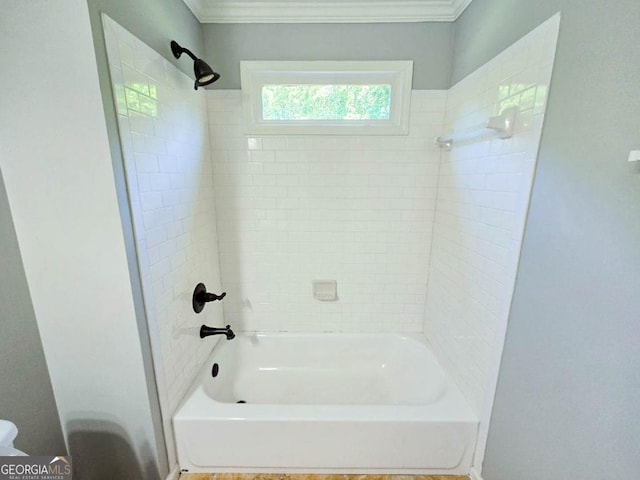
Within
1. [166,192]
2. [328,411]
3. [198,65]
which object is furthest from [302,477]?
[198,65]

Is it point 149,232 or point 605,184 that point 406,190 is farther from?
point 149,232

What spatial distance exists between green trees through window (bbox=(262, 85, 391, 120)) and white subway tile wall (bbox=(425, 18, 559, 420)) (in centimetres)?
44

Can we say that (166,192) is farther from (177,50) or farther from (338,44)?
(338,44)

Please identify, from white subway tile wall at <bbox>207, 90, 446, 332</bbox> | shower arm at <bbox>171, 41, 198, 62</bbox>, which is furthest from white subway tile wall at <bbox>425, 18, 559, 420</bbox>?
shower arm at <bbox>171, 41, 198, 62</bbox>

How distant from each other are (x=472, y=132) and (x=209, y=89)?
1.55 meters

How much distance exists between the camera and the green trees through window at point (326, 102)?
172cm

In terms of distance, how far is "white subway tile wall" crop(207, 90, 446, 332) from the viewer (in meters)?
1.75

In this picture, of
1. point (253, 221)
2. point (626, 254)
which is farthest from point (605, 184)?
point (253, 221)

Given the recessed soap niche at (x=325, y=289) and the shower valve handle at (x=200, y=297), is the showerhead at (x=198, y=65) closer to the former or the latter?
the shower valve handle at (x=200, y=297)

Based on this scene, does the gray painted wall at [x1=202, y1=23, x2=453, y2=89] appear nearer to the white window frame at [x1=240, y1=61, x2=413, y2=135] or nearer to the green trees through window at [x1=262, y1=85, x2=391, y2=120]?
the white window frame at [x1=240, y1=61, x2=413, y2=135]

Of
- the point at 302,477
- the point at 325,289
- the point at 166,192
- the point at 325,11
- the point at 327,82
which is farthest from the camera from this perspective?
the point at 325,289

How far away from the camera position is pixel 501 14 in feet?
3.77

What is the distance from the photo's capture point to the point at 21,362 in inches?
39.7

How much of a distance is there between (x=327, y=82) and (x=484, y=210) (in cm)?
120
